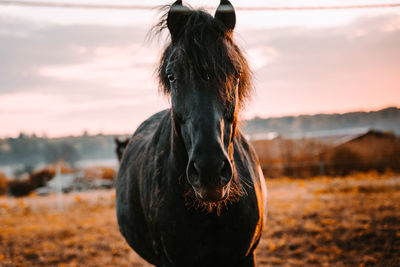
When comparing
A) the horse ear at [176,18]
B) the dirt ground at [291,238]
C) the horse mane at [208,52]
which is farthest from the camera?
the dirt ground at [291,238]

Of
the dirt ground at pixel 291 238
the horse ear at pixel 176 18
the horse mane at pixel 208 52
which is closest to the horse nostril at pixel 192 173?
the horse mane at pixel 208 52

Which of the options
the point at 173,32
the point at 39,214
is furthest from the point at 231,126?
the point at 39,214

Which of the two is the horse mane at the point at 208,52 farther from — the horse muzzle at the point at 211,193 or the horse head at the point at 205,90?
the horse muzzle at the point at 211,193

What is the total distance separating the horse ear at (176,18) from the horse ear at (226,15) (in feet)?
0.66

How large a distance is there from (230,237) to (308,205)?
7566mm

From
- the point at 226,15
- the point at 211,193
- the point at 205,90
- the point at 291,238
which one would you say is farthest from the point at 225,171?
the point at 291,238

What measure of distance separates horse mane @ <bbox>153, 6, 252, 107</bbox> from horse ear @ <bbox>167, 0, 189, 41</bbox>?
0.09ft

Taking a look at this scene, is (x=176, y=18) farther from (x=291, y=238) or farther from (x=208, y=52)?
(x=291, y=238)

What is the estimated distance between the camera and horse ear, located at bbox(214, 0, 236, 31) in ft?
6.54

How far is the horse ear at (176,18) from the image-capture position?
1965mm

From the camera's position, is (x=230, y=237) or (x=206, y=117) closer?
(x=206, y=117)

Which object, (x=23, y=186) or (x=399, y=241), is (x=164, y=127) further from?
(x=23, y=186)

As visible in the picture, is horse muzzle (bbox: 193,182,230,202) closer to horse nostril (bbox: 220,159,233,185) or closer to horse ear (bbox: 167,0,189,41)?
horse nostril (bbox: 220,159,233,185)

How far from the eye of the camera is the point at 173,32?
79.1 inches
